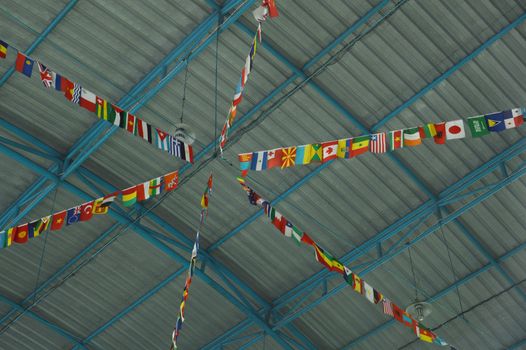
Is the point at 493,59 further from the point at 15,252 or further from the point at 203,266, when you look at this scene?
the point at 15,252

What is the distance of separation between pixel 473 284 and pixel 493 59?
7270mm

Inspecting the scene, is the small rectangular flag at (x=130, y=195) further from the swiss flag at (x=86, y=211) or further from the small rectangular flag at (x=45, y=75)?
the small rectangular flag at (x=45, y=75)

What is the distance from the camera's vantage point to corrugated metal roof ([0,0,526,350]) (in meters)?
16.9

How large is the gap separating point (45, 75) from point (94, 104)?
98 centimetres

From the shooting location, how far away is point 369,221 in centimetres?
1992

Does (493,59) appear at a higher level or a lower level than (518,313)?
higher

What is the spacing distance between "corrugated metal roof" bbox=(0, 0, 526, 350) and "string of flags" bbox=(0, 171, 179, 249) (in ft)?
12.7

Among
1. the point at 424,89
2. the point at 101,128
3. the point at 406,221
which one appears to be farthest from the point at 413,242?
the point at 101,128

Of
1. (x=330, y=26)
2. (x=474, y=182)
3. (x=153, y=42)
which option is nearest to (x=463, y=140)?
(x=474, y=182)

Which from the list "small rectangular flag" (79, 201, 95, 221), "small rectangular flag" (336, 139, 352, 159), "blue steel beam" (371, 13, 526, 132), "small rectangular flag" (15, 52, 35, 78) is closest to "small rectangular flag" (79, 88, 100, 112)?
"small rectangular flag" (15, 52, 35, 78)

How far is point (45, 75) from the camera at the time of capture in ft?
40.1

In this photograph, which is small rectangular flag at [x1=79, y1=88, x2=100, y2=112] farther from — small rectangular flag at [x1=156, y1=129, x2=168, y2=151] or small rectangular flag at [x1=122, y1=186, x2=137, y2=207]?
small rectangular flag at [x1=122, y1=186, x2=137, y2=207]

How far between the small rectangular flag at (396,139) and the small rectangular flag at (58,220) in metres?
6.64

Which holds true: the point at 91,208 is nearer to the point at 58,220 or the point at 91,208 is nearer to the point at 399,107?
the point at 58,220
